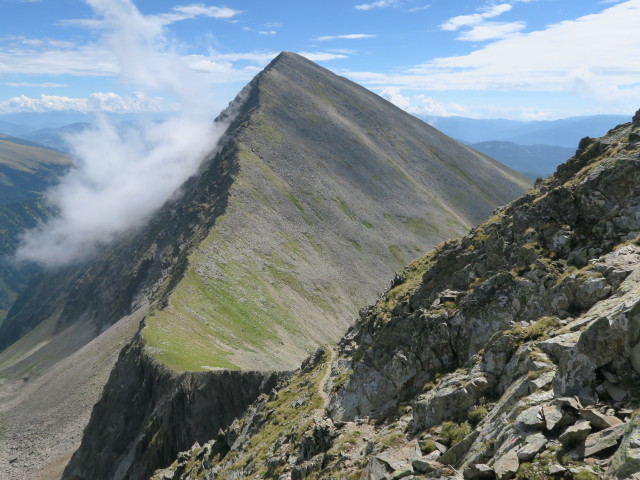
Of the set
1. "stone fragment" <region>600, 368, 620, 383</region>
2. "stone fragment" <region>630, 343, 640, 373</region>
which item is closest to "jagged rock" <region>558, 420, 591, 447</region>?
"stone fragment" <region>600, 368, 620, 383</region>

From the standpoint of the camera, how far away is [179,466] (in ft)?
154

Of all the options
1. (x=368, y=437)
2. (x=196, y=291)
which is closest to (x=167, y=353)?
(x=196, y=291)

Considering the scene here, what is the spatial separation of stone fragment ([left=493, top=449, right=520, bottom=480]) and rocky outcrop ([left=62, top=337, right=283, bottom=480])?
50141mm

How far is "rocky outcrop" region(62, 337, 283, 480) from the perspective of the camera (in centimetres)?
6288

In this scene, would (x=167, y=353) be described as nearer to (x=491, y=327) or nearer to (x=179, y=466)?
(x=179, y=466)

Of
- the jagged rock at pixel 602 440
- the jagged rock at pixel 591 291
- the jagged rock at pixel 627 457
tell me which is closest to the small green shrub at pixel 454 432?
the jagged rock at pixel 602 440

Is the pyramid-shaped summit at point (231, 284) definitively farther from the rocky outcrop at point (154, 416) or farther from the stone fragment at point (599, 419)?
the stone fragment at point (599, 419)

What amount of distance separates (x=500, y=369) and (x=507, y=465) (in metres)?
7.96

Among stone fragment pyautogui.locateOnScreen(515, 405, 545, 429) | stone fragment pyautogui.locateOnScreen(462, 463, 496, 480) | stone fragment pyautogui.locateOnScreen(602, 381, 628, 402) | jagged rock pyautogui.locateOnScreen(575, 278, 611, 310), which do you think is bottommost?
stone fragment pyautogui.locateOnScreen(462, 463, 496, 480)

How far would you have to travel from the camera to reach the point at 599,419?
1491cm

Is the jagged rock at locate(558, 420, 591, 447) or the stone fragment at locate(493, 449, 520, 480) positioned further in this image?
the stone fragment at locate(493, 449, 520, 480)

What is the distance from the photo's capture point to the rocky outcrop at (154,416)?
206 ft

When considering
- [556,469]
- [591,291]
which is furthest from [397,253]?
[556,469]

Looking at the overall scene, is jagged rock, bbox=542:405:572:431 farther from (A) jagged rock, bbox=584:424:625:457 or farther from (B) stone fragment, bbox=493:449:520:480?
(B) stone fragment, bbox=493:449:520:480
